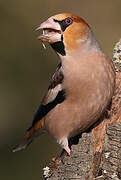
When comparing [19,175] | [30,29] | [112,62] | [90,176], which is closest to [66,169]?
[90,176]

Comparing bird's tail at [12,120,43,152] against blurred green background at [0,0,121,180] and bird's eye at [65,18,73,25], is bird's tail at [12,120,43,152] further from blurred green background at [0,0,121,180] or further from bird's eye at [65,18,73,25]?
blurred green background at [0,0,121,180]

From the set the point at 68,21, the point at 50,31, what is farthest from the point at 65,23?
the point at 50,31

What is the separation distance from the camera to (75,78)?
4566 millimetres

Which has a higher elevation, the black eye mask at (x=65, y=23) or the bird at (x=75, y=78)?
the black eye mask at (x=65, y=23)

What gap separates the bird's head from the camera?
4477 mm

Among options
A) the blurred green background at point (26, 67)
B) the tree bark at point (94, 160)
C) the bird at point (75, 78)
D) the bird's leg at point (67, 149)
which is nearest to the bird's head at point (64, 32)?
the bird at point (75, 78)

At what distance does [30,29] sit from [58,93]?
436 centimetres

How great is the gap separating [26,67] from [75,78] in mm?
3889

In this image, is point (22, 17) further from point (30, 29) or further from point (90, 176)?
point (90, 176)

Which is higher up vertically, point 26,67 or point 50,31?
point 50,31

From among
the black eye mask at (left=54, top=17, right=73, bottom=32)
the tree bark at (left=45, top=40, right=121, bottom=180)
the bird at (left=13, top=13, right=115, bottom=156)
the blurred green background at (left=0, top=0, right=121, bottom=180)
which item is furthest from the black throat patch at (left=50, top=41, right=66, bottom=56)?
the blurred green background at (left=0, top=0, right=121, bottom=180)

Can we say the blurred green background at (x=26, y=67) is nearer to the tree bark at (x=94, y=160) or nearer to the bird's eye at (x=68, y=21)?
the bird's eye at (x=68, y=21)

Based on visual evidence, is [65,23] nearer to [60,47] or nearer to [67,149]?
[60,47]

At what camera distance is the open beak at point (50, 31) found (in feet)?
14.5
